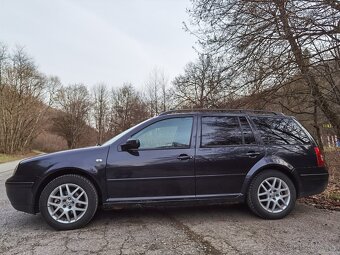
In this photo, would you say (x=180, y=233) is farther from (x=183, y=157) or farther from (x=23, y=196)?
(x=23, y=196)

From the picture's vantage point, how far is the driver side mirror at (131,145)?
188 inches

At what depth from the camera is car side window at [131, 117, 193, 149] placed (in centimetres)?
496

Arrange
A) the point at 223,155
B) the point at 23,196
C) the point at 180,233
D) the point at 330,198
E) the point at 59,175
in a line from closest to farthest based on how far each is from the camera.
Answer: the point at 180,233 < the point at 23,196 < the point at 59,175 < the point at 223,155 < the point at 330,198

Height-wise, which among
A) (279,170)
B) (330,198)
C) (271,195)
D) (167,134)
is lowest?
(330,198)

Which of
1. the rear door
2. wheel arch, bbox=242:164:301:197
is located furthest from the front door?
wheel arch, bbox=242:164:301:197

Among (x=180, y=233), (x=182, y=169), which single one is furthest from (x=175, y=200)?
(x=180, y=233)

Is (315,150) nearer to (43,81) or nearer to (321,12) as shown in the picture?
(321,12)

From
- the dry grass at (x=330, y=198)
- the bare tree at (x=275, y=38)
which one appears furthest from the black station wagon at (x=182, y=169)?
the bare tree at (x=275, y=38)

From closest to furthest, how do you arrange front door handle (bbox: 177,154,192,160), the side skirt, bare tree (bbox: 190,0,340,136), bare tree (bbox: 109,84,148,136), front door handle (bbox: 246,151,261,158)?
1. the side skirt
2. front door handle (bbox: 177,154,192,160)
3. front door handle (bbox: 246,151,261,158)
4. bare tree (bbox: 190,0,340,136)
5. bare tree (bbox: 109,84,148,136)

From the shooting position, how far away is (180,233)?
428 cm

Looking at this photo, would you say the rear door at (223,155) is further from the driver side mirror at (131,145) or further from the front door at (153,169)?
the driver side mirror at (131,145)

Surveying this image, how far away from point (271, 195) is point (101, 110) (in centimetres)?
5479

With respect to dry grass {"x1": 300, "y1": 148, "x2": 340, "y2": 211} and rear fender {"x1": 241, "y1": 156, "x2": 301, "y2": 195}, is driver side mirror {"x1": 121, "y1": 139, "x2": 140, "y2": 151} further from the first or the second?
dry grass {"x1": 300, "y1": 148, "x2": 340, "y2": 211}

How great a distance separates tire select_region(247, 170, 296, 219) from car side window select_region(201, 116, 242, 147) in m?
0.69
